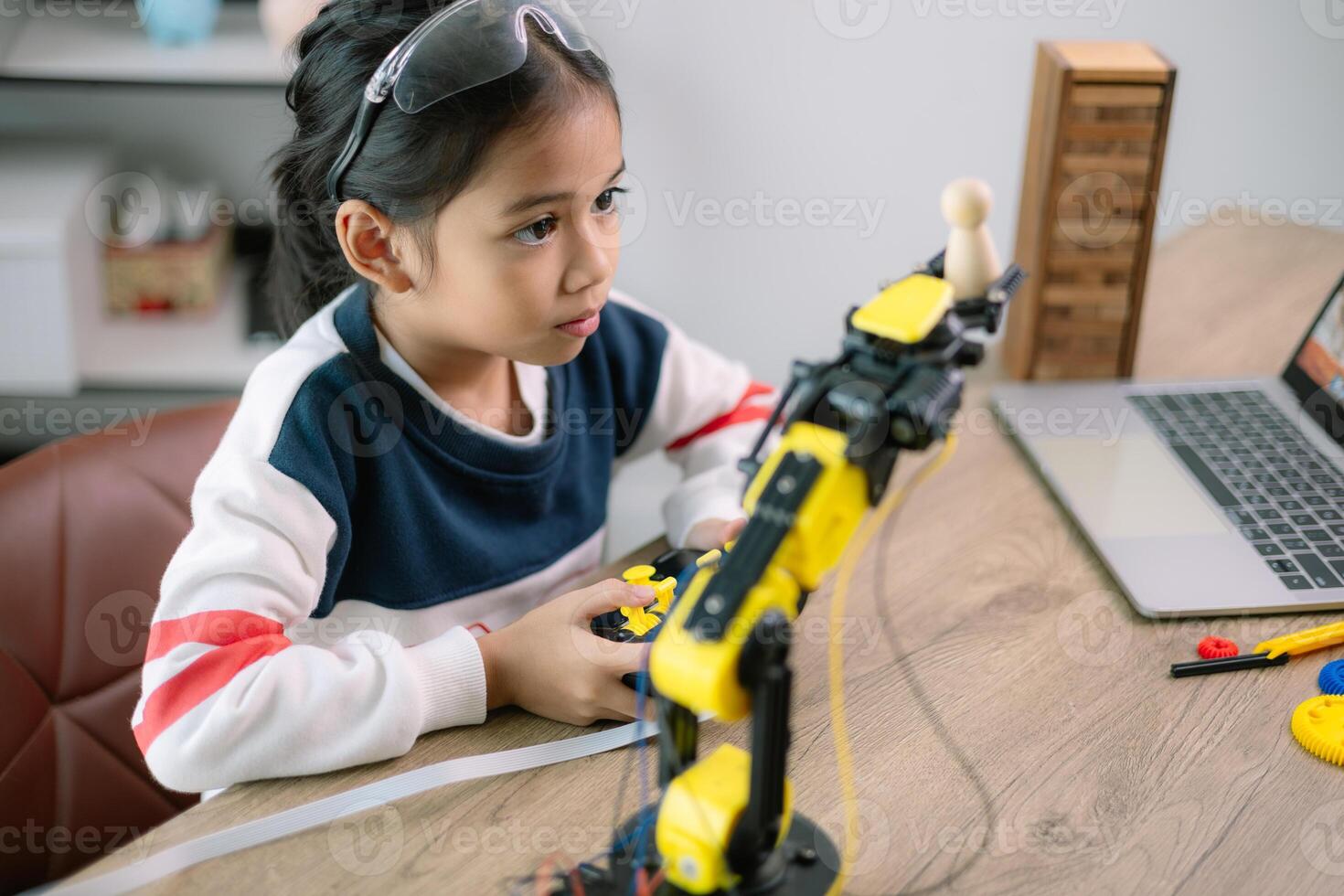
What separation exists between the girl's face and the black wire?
303mm

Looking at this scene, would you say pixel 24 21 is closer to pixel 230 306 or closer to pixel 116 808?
pixel 230 306

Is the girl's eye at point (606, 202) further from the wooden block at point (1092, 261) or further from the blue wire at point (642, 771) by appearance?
the wooden block at point (1092, 261)

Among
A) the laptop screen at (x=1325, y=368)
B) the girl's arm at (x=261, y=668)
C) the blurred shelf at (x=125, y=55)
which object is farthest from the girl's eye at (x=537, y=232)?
the blurred shelf at (x=125, y=55)

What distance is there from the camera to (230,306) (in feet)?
6.72

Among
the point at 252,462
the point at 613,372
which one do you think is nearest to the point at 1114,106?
the point at 613,372

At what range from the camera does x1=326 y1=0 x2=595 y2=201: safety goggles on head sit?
2.79ft

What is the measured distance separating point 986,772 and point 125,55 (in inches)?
64.0

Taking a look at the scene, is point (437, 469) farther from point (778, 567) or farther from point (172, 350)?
point (172, 350)

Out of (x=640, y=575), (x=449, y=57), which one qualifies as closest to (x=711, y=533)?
(x=640, y=575)

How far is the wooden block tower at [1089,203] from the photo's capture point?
3.96ft

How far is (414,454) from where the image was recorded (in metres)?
0.99

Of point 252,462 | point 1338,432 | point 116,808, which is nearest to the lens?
point 252,462

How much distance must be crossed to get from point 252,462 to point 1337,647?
31.5 inches

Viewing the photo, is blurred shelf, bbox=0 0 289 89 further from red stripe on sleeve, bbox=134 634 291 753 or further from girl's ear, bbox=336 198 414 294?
red stripe on sleeve, bbox=134 634 291 753
